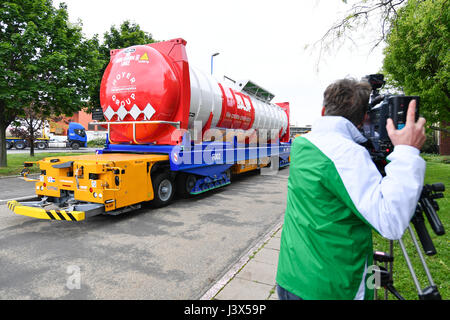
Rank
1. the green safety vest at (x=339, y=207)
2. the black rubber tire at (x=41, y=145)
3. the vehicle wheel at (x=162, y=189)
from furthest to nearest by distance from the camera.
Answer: the black rubber tire at (x=41, y=145), the vehicle wheel at (x=162, y=189), the green safety vest at (x=339, y=207)

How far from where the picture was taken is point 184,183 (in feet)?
23.0

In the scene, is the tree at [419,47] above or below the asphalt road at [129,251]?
above

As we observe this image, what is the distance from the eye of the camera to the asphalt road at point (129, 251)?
9.74 ft

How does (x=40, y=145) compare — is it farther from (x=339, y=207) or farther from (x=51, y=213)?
(x=339, y=207)

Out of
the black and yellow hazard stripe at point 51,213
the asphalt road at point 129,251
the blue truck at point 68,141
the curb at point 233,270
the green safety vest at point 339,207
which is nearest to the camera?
the green safety vest at point 339,207

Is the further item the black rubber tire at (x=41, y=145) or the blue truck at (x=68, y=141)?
the blue truck at (x=68, y=141)

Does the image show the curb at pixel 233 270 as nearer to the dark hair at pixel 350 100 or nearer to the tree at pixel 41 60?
the dark hair at pixel 350 100

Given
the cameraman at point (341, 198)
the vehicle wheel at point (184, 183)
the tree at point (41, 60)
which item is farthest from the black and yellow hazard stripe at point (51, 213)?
the tree at point (41, 60)

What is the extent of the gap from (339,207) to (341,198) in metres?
0.06

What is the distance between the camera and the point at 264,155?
1131 centimetres

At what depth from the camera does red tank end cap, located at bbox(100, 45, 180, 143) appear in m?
6.10

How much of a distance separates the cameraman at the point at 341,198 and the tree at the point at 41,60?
431 inches

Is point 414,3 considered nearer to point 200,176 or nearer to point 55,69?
point 200,176

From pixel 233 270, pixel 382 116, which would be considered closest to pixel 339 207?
pixel 382 116
